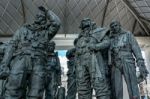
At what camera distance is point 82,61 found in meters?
5.07

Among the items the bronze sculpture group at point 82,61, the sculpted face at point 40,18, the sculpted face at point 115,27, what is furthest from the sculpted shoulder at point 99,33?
the sculpted face at point 40,18

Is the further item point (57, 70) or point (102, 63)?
Answer: point (57, 70)

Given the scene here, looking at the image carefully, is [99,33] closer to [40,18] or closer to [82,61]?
[82,61]

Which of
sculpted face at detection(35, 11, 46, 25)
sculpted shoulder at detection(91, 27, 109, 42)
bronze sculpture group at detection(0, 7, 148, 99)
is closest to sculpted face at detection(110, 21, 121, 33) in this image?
bronze sculpture group at detection(0, 7, 148, 99)

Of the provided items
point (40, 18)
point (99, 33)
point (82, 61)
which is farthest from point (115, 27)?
point (40, 18)

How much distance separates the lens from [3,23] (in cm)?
2372

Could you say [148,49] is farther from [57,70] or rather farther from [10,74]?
[10,74]

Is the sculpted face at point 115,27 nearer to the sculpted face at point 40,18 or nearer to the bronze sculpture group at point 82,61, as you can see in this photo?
the bronze sculpture group at point 82,61

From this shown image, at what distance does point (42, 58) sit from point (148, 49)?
834 inches

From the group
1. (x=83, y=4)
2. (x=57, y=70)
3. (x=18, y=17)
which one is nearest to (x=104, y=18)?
(x=83, y=4)

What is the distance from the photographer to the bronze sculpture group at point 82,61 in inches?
181

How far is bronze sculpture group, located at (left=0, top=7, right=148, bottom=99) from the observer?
4.59 meters

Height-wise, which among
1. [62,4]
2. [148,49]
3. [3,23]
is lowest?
[148,49]

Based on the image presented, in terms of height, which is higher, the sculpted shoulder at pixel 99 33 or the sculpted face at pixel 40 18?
the sculpted face at pixel 40 18
